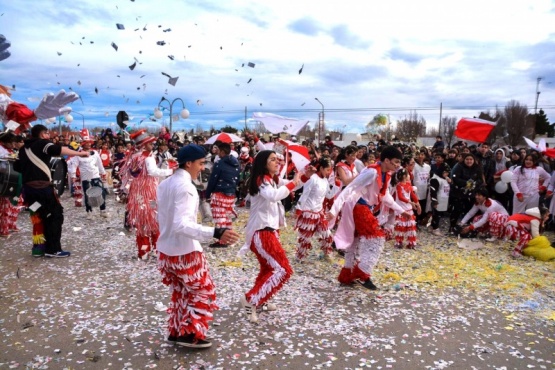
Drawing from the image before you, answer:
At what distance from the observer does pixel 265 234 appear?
4.19m

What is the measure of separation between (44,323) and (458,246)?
22.3 ft

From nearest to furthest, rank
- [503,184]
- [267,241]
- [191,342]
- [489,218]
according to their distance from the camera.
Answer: [191,342] → [267,241] → [489,218] → [503,184]

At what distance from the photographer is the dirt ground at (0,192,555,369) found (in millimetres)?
3449

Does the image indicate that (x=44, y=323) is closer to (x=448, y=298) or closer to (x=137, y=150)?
(x=137, y=150)

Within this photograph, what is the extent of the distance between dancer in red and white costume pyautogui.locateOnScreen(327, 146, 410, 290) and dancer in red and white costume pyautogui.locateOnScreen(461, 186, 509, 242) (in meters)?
4.01

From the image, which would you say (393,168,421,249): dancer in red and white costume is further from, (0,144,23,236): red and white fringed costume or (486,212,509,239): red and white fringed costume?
(0,144,23,236): red and white fringed costume

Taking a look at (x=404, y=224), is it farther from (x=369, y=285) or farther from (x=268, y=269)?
(x=268, y=269)


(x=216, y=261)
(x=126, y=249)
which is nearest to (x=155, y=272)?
(x=216, y=261)

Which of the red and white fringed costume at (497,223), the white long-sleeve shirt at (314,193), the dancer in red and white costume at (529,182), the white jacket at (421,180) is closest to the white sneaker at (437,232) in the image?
the white jacket at (421,180)

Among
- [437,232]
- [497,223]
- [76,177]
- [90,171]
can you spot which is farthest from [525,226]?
[76,177]

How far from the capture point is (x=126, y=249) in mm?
7008

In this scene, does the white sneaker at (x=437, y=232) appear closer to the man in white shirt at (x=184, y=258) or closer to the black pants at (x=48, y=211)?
the man in white shirt at (x=184, y=258)

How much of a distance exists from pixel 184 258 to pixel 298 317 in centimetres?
156

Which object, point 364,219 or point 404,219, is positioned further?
point 404,219
